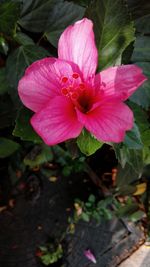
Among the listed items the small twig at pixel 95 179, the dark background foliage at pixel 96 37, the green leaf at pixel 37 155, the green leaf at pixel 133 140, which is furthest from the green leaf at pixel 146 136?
the small twig at pixel 95 179

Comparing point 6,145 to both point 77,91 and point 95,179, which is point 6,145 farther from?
point 77,91

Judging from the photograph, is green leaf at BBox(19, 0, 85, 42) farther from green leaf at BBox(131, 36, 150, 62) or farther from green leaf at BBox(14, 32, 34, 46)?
green leaf at BBox(131, 36, 150, 62)

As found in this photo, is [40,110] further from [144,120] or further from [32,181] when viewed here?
[32,181]

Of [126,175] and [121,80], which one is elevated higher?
[121,80]

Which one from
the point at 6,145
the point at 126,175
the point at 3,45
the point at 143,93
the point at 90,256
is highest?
the point at 3,45

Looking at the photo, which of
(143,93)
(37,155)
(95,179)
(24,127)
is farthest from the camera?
(95,179)

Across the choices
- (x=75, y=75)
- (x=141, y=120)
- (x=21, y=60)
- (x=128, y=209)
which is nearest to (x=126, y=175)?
(x=128, y=209)

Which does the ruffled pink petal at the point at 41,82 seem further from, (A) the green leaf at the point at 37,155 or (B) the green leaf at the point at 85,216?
(B) the green leaf at the point at 85,216

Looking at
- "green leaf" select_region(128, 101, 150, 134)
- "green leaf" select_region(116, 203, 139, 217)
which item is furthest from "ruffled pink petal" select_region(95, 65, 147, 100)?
"green leaf" select_region(116, 203, 139, 217)
